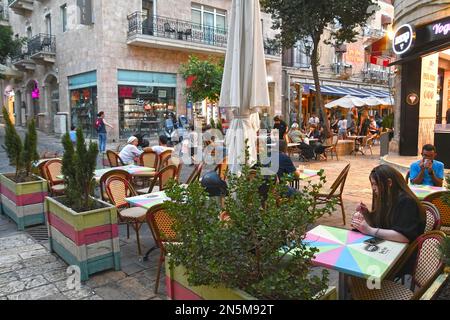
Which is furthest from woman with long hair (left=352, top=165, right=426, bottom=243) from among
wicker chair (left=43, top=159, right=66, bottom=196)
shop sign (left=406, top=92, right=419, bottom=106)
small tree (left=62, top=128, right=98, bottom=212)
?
shop sign (left=406, top=92, right=419, bottom=106)

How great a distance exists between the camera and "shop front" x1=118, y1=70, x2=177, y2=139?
59.8ft

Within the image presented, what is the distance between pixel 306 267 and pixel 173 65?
1858cm

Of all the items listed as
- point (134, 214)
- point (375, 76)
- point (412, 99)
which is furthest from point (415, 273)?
point (375, 76)

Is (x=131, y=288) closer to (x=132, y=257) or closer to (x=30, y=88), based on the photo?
(x=132, y=257)

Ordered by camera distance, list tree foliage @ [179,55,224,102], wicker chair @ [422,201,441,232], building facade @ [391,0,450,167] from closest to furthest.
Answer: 1. wicker chair @ [422,201,441,232]
2. building facade @ [391,0,450,167]
3. tree foliage @ [179,55,224,102]

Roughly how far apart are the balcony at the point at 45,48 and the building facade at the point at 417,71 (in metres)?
17.8

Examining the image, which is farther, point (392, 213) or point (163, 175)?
point (163, 175)

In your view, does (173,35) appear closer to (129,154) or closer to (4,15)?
(129,154)

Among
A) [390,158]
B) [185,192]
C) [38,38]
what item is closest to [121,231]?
[185,192]

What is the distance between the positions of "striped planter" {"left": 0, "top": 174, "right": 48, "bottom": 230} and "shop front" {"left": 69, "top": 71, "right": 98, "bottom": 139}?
13.0m

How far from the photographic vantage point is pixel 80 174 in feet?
13.3

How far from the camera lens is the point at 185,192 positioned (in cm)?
225

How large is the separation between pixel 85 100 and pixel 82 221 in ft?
55.2

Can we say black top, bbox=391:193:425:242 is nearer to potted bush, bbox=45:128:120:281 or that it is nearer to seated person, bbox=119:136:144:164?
potted bush, bbox=45:128:120:281
